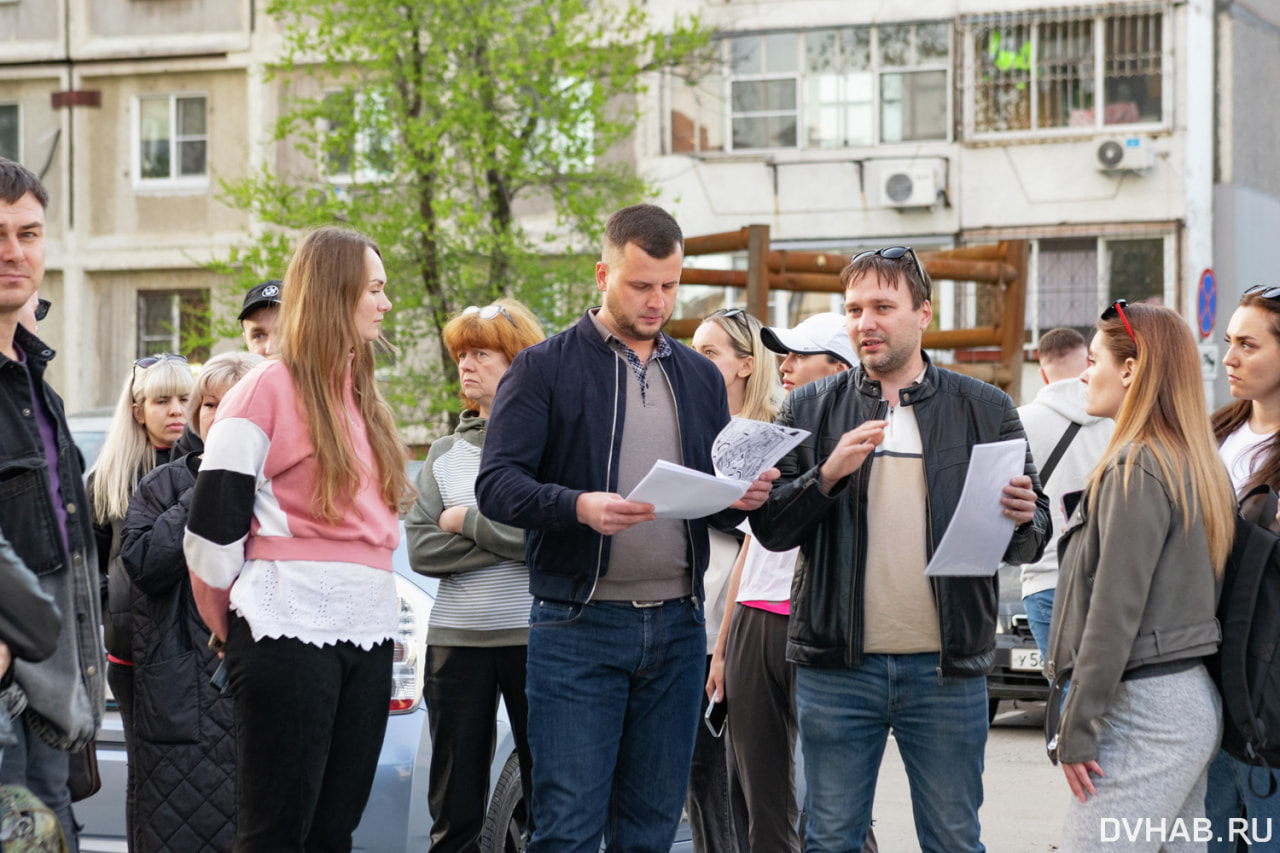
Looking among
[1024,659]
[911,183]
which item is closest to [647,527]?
[1024,659]

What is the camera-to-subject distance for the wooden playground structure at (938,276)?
1210cm

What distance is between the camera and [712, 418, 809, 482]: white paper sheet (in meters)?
3.73

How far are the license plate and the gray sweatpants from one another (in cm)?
597

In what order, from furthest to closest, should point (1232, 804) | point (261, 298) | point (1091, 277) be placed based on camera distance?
point (1091, 277)
point (261, 298)
point (1232, 804)

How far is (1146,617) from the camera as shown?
3.78m

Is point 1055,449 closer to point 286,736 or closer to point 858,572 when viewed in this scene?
point 858,572

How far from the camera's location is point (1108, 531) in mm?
3750

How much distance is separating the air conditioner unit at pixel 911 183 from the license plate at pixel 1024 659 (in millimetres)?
12615

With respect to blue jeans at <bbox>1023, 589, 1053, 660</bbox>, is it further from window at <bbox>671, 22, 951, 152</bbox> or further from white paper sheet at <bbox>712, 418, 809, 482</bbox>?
window at <bbox>671, 22, 951, 152</bbox>

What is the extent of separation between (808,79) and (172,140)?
11.3m

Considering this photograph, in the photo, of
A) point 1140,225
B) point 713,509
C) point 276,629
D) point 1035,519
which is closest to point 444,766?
point 276,629

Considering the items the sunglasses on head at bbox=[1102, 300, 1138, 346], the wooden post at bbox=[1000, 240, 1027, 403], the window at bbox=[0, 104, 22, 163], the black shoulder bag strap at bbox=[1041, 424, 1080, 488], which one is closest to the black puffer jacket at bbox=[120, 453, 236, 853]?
the sunglasses on head at bbox=[1102, 300, 1138, 346]

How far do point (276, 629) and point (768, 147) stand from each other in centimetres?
1982

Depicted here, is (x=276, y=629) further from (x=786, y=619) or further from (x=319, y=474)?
(x=786, y=619)
